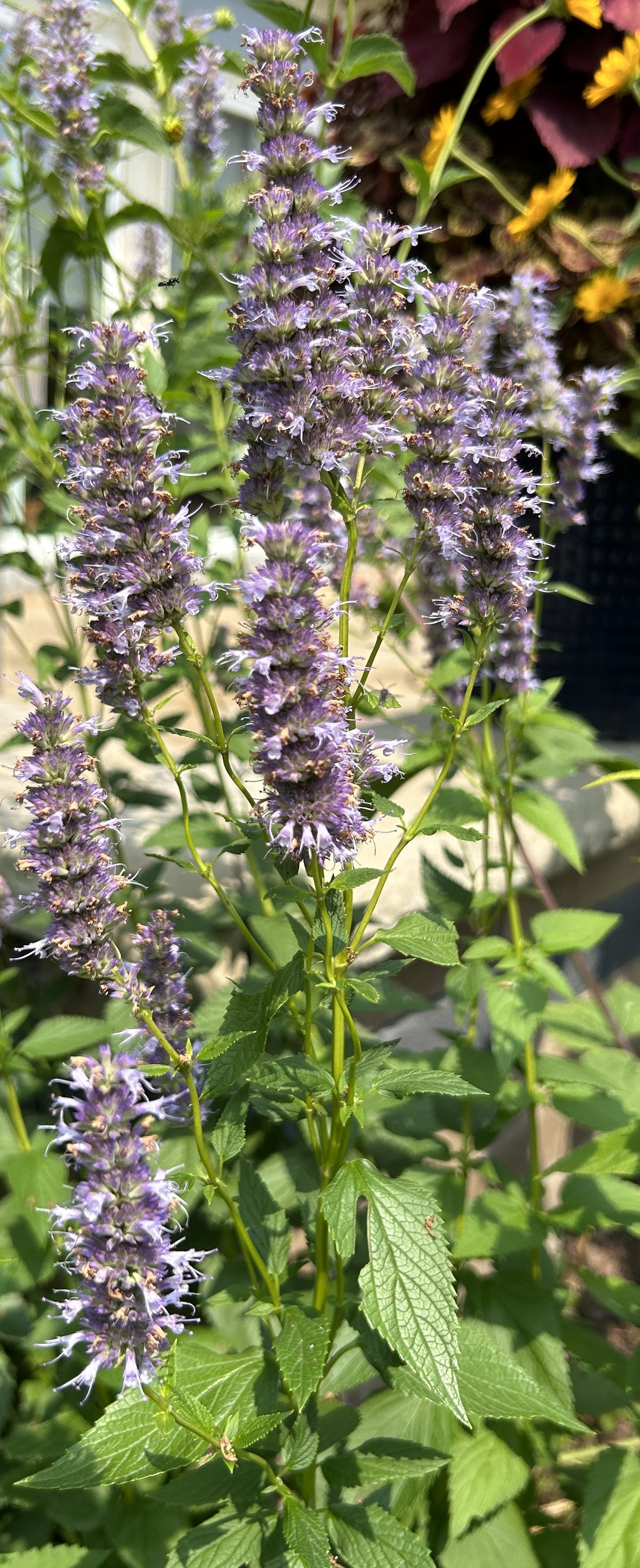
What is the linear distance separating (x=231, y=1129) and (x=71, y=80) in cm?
114

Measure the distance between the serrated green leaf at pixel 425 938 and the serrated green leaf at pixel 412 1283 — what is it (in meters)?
0.15

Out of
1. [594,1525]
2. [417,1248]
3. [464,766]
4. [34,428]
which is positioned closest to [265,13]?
[34,428]

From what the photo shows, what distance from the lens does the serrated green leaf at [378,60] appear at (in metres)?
1.06

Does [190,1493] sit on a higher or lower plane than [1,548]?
lower

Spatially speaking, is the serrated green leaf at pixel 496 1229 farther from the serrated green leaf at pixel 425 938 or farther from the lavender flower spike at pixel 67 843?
the lavender flower spike at pixel 67 843

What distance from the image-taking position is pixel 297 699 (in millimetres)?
621

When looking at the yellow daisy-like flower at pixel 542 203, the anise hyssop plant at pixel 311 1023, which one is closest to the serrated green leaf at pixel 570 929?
the anise hyssop plant at pixel 311 1023

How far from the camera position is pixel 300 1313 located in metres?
0.80

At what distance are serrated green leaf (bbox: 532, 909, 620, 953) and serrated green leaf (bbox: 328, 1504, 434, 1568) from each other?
1.73 feet

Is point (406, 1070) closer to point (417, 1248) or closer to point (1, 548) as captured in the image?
point (417, 1248)

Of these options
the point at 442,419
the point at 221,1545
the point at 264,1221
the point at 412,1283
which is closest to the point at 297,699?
the point at 442,419

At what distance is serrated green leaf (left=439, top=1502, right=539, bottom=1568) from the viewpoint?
3.26 ft

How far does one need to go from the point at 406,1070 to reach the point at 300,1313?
19cm

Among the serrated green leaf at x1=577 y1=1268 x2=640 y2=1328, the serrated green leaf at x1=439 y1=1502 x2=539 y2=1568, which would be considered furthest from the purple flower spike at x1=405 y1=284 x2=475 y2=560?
the serrated green leaf at x1=439 y1=1502 x2=539 y2=1568
